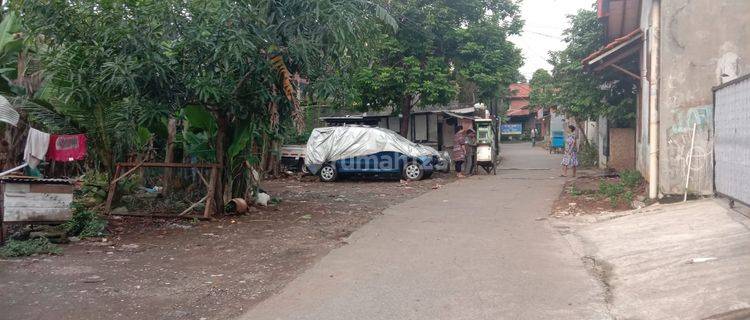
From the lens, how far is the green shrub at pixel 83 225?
29.3ft

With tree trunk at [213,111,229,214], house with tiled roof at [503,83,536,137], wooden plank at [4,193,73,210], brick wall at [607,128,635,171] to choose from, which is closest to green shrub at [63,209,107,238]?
wooden plank at [4,193,73,210]

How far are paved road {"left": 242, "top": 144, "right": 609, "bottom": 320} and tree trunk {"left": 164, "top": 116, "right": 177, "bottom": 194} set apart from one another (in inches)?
183

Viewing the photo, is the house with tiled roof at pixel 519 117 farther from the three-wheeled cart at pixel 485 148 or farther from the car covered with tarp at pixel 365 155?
the car covered with tarp at pixel 365 155

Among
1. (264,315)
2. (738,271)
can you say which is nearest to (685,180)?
(738,271)

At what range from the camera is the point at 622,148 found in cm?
1934

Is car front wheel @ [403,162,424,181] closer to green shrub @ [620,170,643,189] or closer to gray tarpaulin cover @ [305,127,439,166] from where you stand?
gray tarpaulin cover @ [305,127,439,166]

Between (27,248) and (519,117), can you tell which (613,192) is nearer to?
(27,248)

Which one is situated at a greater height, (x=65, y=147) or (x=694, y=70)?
(x=694, y=70)

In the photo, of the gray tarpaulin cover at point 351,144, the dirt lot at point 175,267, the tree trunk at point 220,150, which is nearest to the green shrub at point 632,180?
the dirt lot at point 175,267

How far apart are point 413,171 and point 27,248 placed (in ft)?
39.3

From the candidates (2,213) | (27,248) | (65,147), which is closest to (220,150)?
(65,147)

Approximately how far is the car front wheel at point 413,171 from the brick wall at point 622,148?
6.20 m

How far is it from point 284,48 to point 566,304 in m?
6.03

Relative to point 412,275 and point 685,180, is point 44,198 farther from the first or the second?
point 685,180
